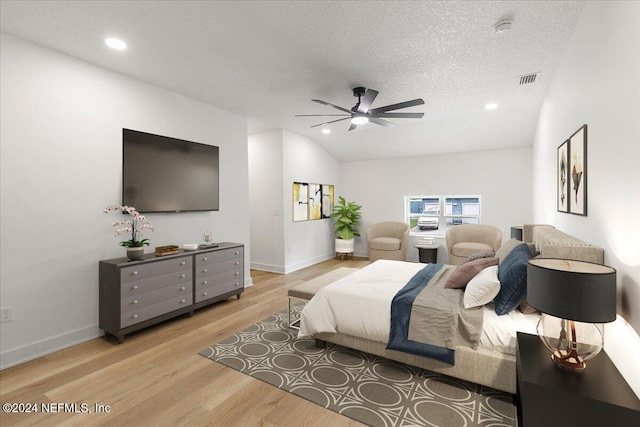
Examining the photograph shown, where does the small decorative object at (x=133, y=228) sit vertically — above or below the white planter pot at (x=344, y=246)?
above

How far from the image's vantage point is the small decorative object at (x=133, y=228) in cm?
307

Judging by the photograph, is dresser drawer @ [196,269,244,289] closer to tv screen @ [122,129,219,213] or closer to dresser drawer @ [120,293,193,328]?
dresser drawer @ [120,293,193,328]

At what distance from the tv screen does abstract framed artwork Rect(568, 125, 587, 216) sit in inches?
158

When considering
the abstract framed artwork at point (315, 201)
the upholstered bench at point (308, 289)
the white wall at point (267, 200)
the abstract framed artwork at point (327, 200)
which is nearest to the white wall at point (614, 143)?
the upholstered bench at point (308, 289)

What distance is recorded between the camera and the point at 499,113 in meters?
4.70

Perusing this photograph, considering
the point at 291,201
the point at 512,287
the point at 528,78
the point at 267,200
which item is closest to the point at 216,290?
the point at 267,200

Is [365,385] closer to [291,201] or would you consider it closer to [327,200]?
[291,201]

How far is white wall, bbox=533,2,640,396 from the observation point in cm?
141

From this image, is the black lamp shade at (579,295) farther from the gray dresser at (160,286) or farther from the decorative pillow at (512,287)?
the gray dresser at (160,286)

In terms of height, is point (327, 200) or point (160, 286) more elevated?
point (327, 200)

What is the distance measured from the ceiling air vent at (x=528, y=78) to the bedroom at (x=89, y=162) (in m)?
0.23

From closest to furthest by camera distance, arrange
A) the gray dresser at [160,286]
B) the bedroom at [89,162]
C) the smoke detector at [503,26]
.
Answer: the bedroom at [89,162] → the smoke detector at [503,26] → the gray dresser at [160,286]

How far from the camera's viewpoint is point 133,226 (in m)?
3.21

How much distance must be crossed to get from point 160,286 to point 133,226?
0.71 m
